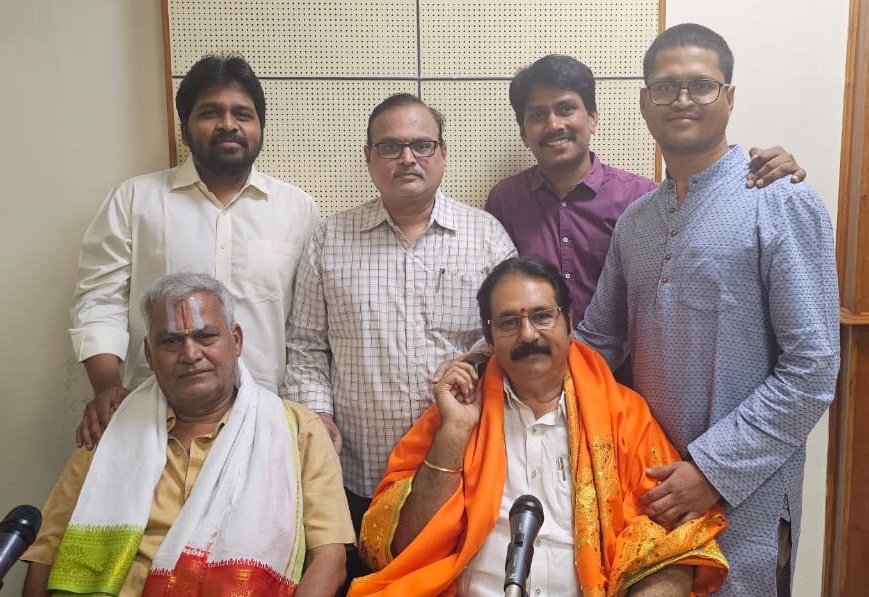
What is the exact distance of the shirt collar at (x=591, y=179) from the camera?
7.64 feet

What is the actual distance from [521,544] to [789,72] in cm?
233

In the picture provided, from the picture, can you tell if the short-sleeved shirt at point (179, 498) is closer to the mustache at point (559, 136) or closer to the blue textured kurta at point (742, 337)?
the blue textured kurta at point (742, 337)

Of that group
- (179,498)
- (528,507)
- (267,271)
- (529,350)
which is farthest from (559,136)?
(179,498)

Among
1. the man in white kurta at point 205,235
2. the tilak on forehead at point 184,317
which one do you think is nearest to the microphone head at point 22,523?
the tilak on forehead at point 184,317

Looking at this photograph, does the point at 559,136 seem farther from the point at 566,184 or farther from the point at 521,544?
the point at 521,544

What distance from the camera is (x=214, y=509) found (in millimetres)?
1789

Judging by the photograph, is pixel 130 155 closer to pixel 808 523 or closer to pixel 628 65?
pixel 628 65

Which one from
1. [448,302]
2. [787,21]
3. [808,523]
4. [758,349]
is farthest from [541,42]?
[808,523]

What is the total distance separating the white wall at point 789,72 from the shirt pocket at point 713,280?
111 centimetres

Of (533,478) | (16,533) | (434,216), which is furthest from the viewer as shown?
(434,216)

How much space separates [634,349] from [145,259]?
5.25 ft

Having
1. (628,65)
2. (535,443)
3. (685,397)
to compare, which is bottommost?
(535,443)

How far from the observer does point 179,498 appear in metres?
1.85

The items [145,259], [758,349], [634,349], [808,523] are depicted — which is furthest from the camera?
[808,523]
